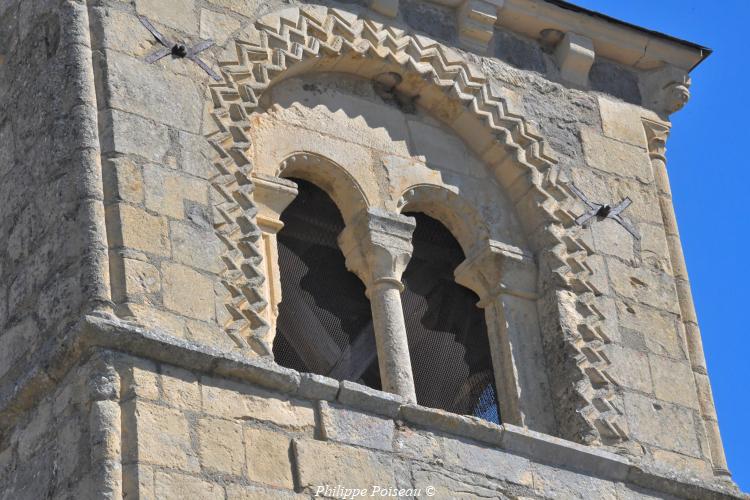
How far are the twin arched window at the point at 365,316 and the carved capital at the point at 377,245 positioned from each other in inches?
10.9

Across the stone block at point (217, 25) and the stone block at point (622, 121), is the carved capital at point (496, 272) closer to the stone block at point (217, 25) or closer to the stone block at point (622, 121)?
the stone block at point (622, 121)

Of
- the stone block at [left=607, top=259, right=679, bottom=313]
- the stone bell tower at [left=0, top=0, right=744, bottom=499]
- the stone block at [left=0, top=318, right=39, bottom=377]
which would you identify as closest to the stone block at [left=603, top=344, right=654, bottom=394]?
the stone bell tower at [left=0, top=0, right=744, bottom=499]

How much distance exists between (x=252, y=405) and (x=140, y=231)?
102 cm

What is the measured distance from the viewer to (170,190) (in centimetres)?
1160

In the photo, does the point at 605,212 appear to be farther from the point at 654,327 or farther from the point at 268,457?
the point at 268,457

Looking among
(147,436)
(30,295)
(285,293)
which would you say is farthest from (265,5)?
(147,436)

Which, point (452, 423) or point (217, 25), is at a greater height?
point (217, 25)

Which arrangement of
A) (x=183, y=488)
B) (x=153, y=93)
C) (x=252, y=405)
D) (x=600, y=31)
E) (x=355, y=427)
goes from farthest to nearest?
(x=600, y=31) < (x=153, y=93) < (x=355, y=427) < (x=252, y=405) < (x=183, y=488)

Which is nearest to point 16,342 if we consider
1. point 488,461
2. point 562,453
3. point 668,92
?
point 488,461

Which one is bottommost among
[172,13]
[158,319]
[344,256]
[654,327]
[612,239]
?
[158,319]

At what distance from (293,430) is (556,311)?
2.31 m

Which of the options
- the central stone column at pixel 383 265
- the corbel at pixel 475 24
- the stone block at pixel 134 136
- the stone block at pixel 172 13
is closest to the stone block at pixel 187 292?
the stone block at pixel 134 136

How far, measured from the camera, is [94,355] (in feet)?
35.0

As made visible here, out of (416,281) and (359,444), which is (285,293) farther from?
(359,444)
